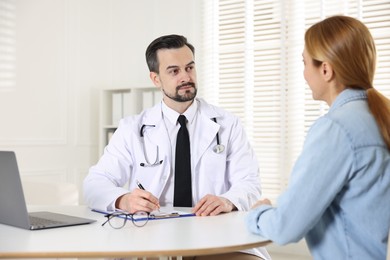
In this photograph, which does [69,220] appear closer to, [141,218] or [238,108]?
[141,218]

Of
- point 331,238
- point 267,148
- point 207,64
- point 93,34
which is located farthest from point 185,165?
point 93,34

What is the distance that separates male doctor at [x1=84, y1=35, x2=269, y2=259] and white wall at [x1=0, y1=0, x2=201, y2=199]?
226 cm

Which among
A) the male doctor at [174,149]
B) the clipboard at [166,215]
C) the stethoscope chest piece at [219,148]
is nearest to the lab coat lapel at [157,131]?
the male doctor at [174,149]

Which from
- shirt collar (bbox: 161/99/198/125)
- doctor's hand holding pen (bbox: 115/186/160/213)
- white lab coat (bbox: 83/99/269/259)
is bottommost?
doctor's hand holding pen (bbox: 115/186/160/213)

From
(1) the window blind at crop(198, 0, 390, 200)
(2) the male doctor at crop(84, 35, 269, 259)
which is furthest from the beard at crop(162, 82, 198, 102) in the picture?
(1) the window blind at crop(198, 0, 390, 200)

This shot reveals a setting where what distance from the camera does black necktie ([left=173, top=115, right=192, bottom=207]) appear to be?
8.02 ft

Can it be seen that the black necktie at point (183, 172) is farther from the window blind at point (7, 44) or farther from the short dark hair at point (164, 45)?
the window blind at point (7, 44)

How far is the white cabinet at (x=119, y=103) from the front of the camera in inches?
201

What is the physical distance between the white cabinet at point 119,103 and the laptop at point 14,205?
3.31 meters

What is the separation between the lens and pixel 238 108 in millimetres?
4898

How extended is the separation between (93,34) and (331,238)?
4.35 metres

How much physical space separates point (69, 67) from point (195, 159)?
9.84 feet

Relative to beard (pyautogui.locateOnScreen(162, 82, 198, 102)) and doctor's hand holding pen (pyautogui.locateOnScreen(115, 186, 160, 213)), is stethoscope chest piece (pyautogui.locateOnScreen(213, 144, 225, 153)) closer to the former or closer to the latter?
beard (pyautogui.locateOnScreen(162, 82, 198, 102))

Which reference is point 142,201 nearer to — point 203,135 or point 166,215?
point 166,215
